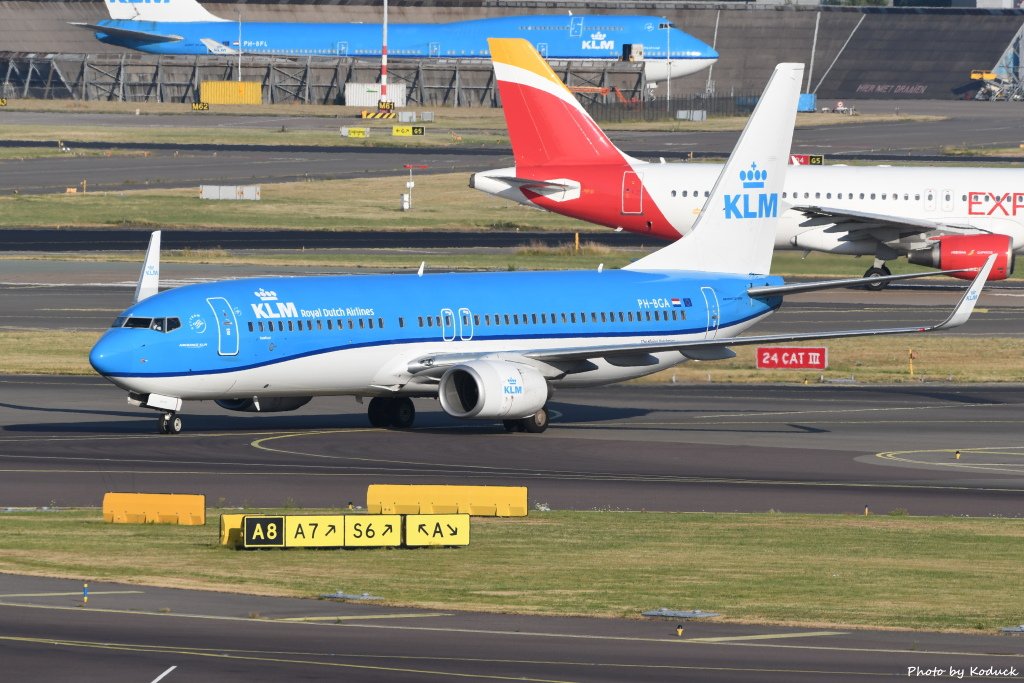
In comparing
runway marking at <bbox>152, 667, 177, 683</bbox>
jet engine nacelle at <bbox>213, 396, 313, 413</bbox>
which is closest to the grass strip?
runway marking at <bbox>152, 667, 177, 683</bbox>

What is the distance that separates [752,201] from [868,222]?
88.6 ft

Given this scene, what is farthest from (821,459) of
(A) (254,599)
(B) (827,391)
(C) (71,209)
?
(C) (71,209)

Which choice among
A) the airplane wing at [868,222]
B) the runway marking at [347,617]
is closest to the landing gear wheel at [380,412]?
the runway marking at [347,617]

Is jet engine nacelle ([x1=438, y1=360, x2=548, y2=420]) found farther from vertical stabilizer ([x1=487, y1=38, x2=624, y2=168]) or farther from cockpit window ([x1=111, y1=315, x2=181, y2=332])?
vertical stabilizer ([x1=487, y1=38, x2=624, y2=168])

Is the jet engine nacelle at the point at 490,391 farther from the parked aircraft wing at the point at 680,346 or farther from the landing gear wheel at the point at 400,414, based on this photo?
the landing gear wheel at the point at 400,414

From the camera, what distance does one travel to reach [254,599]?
84.5 ft

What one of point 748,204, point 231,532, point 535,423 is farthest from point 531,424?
point 231,532

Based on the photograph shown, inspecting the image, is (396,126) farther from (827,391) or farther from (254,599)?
(254,599)

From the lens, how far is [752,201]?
5381 centimetres

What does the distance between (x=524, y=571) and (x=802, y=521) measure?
8001mm

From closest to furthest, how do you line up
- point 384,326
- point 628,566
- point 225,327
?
1. point 628,566
2. point 225,327
3. point 384,326

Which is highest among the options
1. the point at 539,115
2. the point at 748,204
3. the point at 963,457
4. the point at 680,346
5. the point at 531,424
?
the point at 539,115

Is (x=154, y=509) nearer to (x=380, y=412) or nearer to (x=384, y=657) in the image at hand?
(x=384, y=657)
